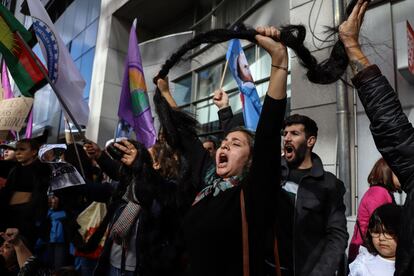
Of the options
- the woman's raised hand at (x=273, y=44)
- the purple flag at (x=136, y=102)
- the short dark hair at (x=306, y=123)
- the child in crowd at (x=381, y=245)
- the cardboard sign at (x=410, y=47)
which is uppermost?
the cardboard sign at (x=410, y=47)

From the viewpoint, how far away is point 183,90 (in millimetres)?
11516

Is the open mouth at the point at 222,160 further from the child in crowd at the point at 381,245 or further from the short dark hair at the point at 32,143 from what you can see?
the short dark hair at the point at 32,143

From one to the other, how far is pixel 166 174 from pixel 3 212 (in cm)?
188

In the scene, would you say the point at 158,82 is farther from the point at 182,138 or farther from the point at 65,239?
the point at 65,239

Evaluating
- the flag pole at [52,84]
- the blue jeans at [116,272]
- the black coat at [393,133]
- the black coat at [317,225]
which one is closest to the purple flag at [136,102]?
the flag pole at [52,84]

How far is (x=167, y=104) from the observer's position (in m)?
2.76

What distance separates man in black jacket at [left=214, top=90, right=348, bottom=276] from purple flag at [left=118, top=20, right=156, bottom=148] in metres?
2.36

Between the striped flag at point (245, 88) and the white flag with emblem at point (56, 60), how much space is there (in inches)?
76.1

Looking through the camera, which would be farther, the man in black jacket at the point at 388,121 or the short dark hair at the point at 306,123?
the short dark hair at the point at 306,123

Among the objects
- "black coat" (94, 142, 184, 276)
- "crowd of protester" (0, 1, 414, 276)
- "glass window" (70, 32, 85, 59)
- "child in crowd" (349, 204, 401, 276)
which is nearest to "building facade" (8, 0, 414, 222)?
"glass window" (70, 32, 85, 59)

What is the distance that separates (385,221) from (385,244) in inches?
6.4

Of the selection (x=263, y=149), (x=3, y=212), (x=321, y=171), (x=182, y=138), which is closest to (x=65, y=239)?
(x=3, y=212)

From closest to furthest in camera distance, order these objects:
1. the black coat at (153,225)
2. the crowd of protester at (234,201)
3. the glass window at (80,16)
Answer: the crowd of protester at (234,201)
the black coat at (153,225)
the glass window at (80,16)

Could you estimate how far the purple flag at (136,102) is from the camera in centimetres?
477
